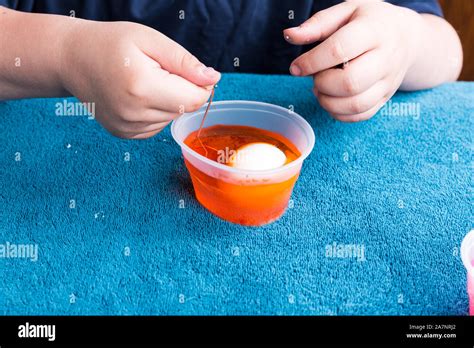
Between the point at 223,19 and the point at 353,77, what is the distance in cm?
32

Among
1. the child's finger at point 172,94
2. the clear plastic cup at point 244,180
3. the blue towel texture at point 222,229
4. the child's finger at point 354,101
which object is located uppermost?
the child's finger at point 172,94

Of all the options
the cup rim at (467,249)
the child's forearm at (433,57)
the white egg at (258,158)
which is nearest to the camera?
the cup rim at (467,249)

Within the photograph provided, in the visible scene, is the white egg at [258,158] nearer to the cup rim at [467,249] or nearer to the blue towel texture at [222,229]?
the blue towel texture at [222,229]

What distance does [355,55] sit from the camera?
0.65m

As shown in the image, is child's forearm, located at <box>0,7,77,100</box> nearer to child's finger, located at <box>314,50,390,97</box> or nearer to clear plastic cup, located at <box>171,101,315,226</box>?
clear plastic cup, located at <box>171,101,315,226</box>

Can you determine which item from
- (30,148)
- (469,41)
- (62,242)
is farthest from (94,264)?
(469,41)

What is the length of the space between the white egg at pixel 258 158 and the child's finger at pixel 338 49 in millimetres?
111

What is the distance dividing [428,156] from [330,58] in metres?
0.21

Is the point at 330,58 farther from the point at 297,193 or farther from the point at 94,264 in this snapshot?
the point at 94,264

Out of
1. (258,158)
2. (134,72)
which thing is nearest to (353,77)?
(258,158)

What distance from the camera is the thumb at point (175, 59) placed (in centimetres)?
55

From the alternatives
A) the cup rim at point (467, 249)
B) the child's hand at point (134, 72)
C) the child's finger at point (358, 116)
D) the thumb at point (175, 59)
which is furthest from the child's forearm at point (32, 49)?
the cup rim at point (467, 249)

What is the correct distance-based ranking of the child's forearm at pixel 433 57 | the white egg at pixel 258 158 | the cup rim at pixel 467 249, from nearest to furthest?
the cup rim at pixel 467 249 < the white egg at pixel 258 158 < the child's forearm at pixel 433 57

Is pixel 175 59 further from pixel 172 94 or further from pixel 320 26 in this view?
pixel 320 26
